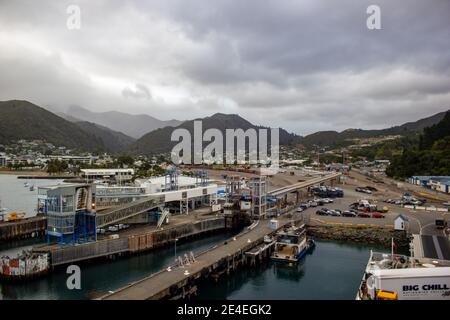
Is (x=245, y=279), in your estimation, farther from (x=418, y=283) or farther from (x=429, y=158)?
(x=429, y=158)

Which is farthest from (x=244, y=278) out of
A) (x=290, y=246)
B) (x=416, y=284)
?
(x=416, y=284)

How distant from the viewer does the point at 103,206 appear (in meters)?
31.5

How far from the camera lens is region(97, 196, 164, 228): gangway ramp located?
24.1 m

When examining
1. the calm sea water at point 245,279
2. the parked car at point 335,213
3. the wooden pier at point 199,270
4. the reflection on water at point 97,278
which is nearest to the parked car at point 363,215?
the parked car at point 335,213

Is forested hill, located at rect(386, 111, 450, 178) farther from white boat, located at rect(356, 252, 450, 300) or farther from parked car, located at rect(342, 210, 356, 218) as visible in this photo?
white boat, located at rect(356, 252, 450, 300)

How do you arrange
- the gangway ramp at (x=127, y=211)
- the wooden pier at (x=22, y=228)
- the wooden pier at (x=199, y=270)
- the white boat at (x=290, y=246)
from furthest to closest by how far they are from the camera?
the wooden pier at (x=22, y=228)
the gangway ramp at (x=127, y=211)
the white boat at (x=290, y=246)
the wooden pier at (x=199, y=270)

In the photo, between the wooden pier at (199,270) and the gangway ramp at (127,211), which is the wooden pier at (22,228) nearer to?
the gangway ramp at (127,211)

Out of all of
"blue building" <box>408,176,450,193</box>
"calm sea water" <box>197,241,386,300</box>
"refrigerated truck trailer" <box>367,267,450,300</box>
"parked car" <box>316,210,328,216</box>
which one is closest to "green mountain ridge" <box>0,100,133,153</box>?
"blue building" <box>408,176,450,193</box>

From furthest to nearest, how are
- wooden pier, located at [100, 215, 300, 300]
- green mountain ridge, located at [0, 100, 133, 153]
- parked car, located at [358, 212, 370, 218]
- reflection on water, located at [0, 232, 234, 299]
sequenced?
green mountain ridge, located at [0, 100, 133, 153] → parked car, located at [358, 212, 370, 218] → reflection on water, located at [0, 232, 234, 299] → wooden pier, located at [100, 215, 300, 300]

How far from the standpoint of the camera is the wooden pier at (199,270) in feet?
46.7

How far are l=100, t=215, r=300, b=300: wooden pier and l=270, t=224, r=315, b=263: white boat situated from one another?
710 mm

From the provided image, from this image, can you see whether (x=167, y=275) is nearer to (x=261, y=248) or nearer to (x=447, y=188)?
(x=261, y=248)

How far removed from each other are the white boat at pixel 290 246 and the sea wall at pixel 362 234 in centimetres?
376
